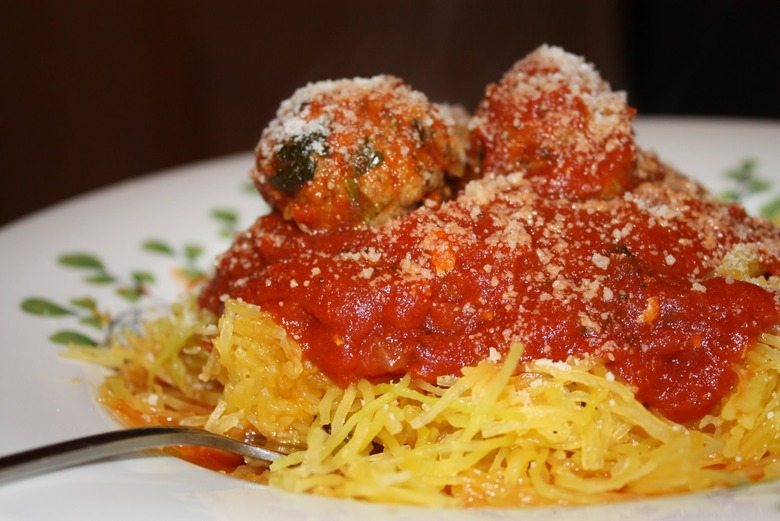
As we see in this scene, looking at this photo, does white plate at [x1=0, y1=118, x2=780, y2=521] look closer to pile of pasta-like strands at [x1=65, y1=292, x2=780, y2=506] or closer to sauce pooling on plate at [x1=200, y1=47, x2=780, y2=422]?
pile of pasta-like strands at [x1=65, y1=292, x2=780, y2=506]

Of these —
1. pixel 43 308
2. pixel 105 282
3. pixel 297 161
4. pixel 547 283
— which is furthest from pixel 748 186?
pixel 43 308

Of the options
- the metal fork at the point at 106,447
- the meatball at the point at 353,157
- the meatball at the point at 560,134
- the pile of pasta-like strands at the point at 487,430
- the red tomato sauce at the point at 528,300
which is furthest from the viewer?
the meatball at the point at 560,134

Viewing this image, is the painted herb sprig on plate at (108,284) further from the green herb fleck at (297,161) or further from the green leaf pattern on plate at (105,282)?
the green herb fleck at (297,161)

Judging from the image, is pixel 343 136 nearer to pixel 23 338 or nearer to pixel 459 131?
pixel 459 131

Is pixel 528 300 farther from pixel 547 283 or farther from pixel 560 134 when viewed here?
pixel 560 134

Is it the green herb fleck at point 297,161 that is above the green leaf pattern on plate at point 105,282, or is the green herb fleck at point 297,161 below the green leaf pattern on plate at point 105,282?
above

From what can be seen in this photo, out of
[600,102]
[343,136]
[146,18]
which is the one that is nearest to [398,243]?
[343,136]

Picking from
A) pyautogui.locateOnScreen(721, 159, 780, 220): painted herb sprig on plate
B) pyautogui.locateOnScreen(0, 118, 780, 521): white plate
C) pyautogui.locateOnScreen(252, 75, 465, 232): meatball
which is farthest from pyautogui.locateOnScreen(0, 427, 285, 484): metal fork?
pyautogui.locateOnScreen(721, 159, 780, 220): painted herb sprig on plate

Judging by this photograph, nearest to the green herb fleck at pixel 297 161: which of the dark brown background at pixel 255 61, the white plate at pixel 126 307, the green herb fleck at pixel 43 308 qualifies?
the white plate at pixel 126 307
